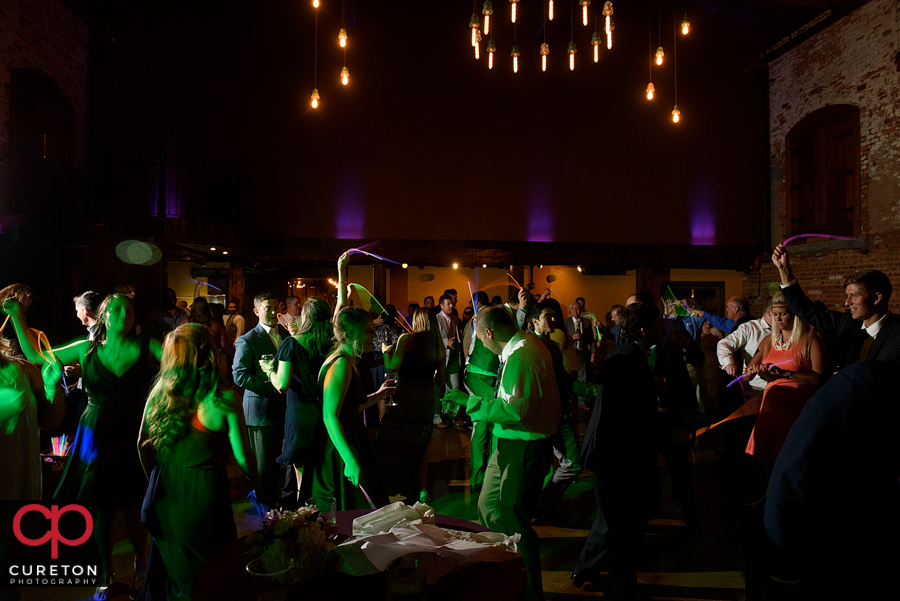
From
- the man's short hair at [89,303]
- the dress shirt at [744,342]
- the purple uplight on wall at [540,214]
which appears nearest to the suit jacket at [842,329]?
the dress shirt at [744,342]

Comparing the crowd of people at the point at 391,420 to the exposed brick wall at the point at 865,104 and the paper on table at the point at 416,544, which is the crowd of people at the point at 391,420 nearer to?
the paper on table at the point at 416,544

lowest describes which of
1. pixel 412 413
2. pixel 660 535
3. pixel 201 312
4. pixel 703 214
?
pixel 660 535

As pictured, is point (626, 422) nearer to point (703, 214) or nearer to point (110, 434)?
point (110, 434)

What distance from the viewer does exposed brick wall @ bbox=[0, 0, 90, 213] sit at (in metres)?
7.79

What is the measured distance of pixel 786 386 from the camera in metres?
3.70

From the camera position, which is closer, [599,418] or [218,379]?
[218,379]

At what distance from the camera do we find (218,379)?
2211mm

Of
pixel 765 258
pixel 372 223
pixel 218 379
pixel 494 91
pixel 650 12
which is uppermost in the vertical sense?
pixel 650 12

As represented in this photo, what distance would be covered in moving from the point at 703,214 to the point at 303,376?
11.0 meters

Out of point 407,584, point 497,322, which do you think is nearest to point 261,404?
point 497,322

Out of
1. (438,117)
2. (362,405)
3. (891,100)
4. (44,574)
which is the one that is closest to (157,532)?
(44,574)

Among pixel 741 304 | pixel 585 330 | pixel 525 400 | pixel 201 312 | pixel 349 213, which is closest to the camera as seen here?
pixel 525 400

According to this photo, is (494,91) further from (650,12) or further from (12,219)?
(12,219)

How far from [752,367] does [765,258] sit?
27.9ft
